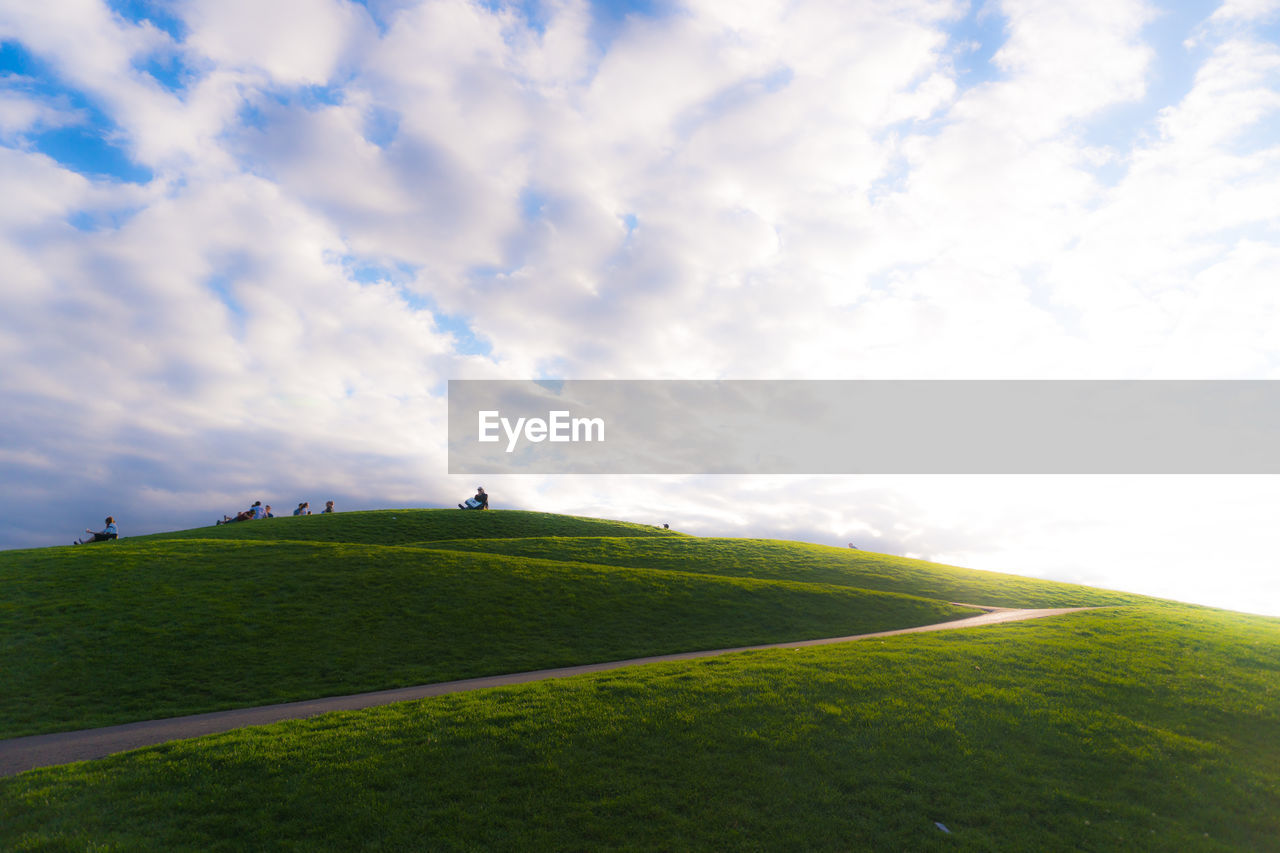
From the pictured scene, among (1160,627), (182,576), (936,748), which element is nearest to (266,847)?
(936,748)

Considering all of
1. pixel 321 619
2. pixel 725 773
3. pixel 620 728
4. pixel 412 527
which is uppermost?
pixel 412 527

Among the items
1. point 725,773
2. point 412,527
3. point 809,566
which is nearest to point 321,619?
point 725,773

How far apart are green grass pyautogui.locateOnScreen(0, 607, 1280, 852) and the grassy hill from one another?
64 mm

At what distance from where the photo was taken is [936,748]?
13.5 m

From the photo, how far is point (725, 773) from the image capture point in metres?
12.3

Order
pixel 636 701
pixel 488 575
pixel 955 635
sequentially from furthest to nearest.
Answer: pixel 488 575 → pixel 955 635 → pixel 636 701

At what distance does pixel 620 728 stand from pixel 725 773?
114 inches

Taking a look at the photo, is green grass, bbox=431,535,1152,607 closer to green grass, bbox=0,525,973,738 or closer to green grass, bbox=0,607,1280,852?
green grass, bbox=0,525,973,738

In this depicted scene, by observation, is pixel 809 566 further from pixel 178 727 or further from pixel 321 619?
pixel 178 727

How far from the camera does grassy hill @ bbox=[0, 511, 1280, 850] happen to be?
35.8 ft

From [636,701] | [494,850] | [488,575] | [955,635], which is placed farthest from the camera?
[488,575]

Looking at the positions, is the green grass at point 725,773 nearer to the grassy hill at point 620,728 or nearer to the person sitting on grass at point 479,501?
the grassy hill at point 620,728

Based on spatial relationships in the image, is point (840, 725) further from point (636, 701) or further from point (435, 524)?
point (435, 524)

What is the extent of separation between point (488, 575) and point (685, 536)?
24.5 m
